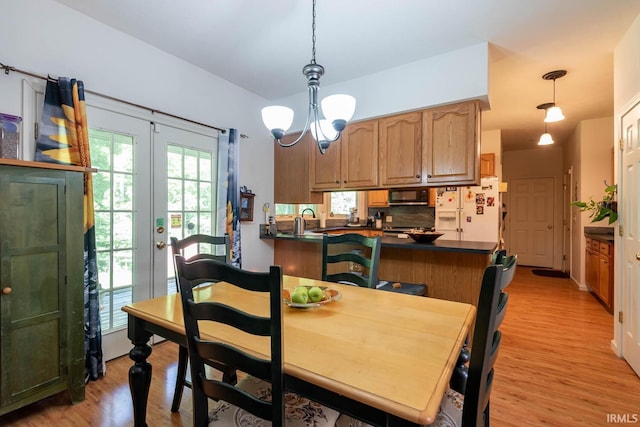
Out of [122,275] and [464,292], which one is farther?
[464,292]

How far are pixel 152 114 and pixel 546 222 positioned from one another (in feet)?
24.7

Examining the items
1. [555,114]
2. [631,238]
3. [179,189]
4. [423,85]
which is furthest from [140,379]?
[555,114]

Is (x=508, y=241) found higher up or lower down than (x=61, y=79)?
lower down

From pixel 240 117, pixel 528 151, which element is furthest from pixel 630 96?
pixel 528 151

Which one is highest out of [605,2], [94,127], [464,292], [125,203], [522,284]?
[605,2]

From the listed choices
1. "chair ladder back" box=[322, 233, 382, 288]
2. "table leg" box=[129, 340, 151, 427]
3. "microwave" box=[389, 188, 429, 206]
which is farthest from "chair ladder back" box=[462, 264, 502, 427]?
"microwave" box=[389, 188, 429, 206]

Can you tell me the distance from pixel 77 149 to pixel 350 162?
241 cm

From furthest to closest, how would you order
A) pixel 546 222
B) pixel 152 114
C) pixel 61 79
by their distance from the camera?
pixel 546 222 < pixel 152 114 < pixel 61 79

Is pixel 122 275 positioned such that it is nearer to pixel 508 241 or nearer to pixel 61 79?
pixel 61 79

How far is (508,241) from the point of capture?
6.93 m

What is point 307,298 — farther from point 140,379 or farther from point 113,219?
point 113,219

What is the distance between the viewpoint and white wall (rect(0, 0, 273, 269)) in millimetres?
1918

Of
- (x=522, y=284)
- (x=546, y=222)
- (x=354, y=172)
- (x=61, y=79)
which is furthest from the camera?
(x=546, y=222)

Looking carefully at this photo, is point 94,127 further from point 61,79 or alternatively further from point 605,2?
point 605,2
